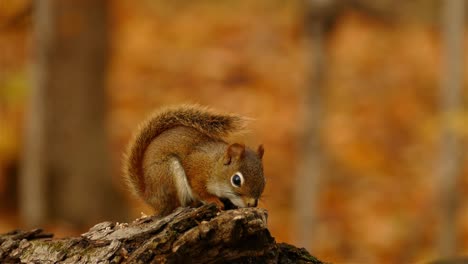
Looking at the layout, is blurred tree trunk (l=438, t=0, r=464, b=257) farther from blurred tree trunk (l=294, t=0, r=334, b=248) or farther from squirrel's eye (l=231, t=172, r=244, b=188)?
squirrel's eye (l=231, t=172, r=244, b=188)

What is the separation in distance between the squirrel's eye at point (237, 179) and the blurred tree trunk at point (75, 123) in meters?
5.74

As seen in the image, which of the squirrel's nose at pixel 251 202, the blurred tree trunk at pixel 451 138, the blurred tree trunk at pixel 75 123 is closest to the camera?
the squirrel's nose at pixel 251 202

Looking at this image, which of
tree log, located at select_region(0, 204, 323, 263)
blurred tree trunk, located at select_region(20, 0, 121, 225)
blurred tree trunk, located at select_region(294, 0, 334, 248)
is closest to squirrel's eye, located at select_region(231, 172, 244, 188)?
tree log, located at select_region(0, 204, 323, 263)

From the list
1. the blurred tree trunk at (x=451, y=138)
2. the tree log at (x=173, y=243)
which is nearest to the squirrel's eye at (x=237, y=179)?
the tree log at (x=173, y=243)

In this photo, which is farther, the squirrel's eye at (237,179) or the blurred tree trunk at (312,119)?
the blurred tree trunk at (312,119)

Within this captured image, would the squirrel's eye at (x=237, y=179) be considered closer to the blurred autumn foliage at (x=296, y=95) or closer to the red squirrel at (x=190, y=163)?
the red squirrel at (x=190, y=163)

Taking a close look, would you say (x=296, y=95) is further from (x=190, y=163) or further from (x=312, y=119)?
(x=190, y=163)

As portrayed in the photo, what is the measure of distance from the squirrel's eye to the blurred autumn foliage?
439cm

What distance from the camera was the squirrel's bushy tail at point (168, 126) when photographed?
3.39m

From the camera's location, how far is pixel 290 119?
1173cm

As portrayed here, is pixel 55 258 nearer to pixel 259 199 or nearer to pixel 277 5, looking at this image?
pixel 259 199

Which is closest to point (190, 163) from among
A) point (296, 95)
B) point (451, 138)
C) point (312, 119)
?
point (312, 119)

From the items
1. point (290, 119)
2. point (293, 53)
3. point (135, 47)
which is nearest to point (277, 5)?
point (293, 53)

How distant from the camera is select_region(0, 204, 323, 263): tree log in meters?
2.56
